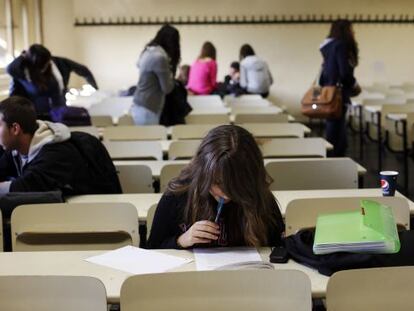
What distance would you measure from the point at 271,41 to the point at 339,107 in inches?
210

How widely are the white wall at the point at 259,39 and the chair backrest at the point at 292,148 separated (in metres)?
6.76

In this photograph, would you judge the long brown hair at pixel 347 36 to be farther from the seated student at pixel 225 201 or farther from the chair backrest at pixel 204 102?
the seated student at pixel 225 201

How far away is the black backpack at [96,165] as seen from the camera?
3260 millimetres

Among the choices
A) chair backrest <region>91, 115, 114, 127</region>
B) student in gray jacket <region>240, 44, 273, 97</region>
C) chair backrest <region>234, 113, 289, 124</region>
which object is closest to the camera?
chair backrest <region>234, 113, 289, 124</region>

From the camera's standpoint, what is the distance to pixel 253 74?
855 centimetres

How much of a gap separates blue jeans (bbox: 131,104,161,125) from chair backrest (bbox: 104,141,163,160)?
1289 millimetres

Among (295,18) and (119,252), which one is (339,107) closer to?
(119,252)

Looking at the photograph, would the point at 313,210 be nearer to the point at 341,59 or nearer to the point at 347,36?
the point at 341,59

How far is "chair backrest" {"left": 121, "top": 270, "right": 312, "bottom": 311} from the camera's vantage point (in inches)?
65.1

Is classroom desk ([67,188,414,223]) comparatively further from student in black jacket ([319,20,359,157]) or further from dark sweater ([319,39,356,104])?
dark sweater ([319,39,356,104])

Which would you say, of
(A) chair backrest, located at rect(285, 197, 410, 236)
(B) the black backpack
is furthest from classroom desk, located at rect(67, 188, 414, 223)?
(A) chair backrest, located at rect(285, 197, 410, 236)

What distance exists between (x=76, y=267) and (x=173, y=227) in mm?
410

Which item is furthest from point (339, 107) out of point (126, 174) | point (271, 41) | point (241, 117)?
point (271, 41)

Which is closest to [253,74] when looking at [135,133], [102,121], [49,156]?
[102,121]
